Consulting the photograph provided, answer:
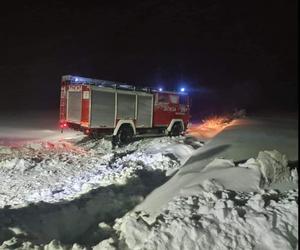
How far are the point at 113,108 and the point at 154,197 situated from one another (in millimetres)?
8110

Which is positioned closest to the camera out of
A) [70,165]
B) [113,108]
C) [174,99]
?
[70,165]

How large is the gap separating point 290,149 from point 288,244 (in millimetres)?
6449

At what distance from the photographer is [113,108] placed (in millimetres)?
17016

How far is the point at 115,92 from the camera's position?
17.0 metres

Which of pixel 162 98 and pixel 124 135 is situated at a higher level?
pixel 162 98

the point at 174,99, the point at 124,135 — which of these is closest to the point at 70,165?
the point at 124,135

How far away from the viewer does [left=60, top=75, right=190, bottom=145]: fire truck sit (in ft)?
54.0

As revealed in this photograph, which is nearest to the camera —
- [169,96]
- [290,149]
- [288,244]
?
[288,244]

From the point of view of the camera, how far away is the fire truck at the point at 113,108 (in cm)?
1645

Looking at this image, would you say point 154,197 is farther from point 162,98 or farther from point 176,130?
point 176,130

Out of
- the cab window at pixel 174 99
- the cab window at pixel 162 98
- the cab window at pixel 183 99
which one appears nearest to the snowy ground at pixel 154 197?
the cab window at pixel 162 98

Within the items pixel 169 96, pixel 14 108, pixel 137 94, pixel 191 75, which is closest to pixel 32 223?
pixel 137 94

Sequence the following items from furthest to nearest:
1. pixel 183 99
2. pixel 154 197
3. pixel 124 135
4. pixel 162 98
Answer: pixel 183 99 → pixel 162 98 → pixel 124 135 → pixel 154 197

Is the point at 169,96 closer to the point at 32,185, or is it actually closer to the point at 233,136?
the point at 233,136
